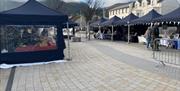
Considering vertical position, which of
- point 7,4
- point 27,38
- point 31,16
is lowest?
point 27,38

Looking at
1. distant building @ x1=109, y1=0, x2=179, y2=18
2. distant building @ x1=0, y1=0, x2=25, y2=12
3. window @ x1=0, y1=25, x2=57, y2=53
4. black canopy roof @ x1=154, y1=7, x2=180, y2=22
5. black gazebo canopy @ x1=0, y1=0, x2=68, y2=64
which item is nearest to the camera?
black gazebo canopy @ x1=0, y1=0, x2=68, y2=64

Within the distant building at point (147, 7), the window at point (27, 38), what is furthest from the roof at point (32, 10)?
the distant building at point (147, 7)

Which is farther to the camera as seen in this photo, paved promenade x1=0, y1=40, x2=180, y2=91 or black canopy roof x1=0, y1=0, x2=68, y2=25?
black canopy roof x1=0, y1=0, x2=68, y2=25

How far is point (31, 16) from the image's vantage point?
41.0 ft

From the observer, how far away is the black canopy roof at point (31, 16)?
12.1m

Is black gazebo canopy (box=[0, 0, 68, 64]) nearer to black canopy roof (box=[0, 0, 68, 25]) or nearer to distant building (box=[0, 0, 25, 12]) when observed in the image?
black canopy roof (box=[0, 0, 68, 25])

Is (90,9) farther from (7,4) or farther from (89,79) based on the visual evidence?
(89,79)

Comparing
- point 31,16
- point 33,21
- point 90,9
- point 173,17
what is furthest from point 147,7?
point 31,16

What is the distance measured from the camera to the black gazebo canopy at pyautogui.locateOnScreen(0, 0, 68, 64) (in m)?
12.2

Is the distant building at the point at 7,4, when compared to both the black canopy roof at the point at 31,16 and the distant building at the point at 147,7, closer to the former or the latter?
the black canopy roof at the point at 31,16

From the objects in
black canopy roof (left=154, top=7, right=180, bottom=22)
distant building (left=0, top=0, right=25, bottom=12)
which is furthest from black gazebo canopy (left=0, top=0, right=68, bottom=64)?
black canopy roof (left=154, top=7, right=180, bottom=22)

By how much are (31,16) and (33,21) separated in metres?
0.27

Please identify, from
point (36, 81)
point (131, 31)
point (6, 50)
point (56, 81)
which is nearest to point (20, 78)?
point (36, 81)

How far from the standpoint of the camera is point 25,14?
487 inches
